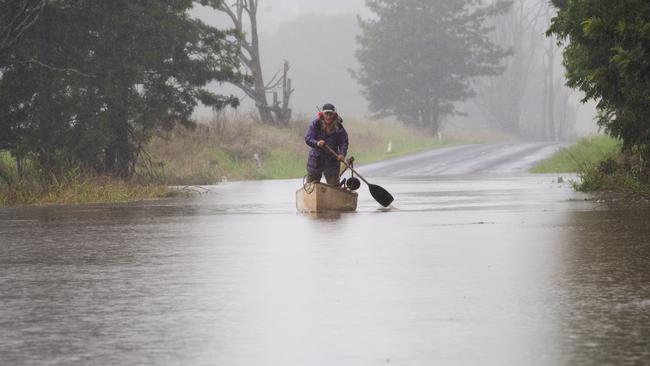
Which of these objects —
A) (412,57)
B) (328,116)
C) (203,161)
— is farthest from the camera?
(412,57)

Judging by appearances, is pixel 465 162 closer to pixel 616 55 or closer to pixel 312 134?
pixel 312 134

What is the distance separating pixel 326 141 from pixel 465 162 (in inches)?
1180

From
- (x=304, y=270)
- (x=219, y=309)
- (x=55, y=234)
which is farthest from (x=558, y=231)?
(x=219, y=309)

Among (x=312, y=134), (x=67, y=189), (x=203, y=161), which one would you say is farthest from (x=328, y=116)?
(x=203, y=161)

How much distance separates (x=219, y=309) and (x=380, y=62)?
74.4 meters

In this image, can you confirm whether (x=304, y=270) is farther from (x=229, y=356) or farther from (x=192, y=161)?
(x=192, y=161)

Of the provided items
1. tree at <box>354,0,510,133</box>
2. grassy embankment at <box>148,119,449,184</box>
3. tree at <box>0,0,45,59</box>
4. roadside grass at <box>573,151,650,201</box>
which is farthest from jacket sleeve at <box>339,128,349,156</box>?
tree at <box>354,0,510,133</box>

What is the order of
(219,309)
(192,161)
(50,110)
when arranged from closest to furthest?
1. (219,309)
2. (50,110)
3. (192,161)

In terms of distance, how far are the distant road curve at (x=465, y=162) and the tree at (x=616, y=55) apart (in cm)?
2275

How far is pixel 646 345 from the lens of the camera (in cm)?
796

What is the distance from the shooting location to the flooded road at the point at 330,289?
7.98 metres

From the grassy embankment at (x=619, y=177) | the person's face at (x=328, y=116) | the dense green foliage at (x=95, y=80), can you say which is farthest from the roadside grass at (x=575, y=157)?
the person's face at (x=328, y=116)

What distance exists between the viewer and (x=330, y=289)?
11.1 m

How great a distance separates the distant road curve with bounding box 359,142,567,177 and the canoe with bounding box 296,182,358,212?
2200 centimetres
